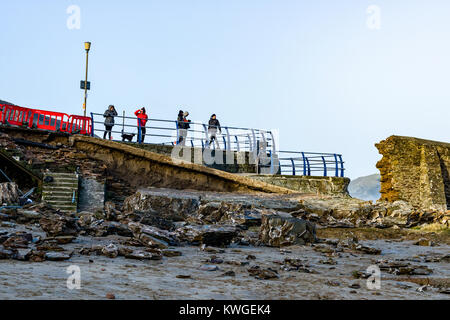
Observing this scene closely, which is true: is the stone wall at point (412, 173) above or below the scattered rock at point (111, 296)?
above

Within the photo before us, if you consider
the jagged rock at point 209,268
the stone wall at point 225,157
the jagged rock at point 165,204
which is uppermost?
the stone wall at point 225,157

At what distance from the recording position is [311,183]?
53.8 feet

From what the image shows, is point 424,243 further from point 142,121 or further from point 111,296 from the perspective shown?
point 142,121

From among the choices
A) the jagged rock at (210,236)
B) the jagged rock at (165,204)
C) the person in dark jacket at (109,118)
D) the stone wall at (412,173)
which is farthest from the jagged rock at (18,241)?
the stone wall at (412,173)

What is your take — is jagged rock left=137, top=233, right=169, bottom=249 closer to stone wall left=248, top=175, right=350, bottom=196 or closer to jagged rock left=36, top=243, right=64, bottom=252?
jagged rock left=36, top=243, right=64, bottom=252

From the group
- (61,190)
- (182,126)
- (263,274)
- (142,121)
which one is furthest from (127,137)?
(263,274)

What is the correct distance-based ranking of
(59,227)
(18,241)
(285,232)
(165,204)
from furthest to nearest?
1. (165,204)
2. (285,232)
3. (59,227)
4. (18,241)

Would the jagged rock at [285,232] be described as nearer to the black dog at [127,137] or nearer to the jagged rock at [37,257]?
the jagged rock at [37,257]

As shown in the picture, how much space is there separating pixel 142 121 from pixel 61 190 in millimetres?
5426

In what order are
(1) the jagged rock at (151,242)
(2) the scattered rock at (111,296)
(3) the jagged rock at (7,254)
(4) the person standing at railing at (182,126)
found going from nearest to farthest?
1. (2) the scattered rock at (111,296)
2. (3) the jagged rock at (7,254)
3. (1) the jagged rock at (151,242)
4. (4) the person standing at railing at (182,126)

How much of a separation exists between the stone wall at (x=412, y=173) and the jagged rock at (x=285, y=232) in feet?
32.9

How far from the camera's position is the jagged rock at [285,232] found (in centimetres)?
670
